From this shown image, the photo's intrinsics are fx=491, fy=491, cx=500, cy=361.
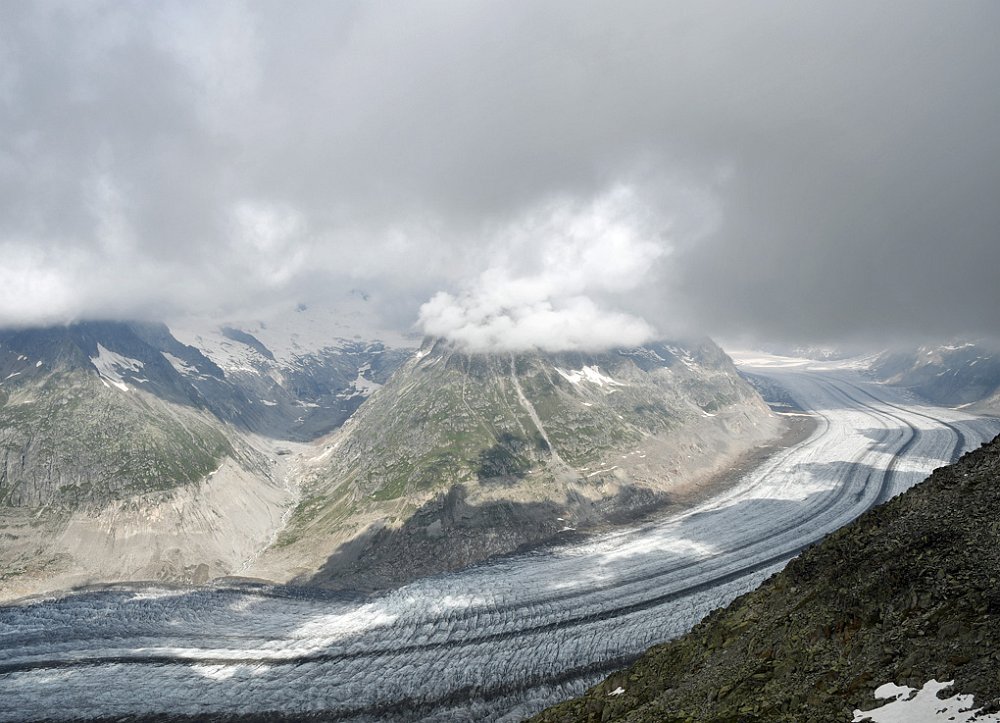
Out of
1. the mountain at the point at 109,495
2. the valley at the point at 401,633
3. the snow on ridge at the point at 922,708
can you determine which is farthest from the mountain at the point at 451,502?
the snow on ridge at the point at 922,708

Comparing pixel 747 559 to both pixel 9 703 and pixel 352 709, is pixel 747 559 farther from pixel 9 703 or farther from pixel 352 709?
pixel 9 703

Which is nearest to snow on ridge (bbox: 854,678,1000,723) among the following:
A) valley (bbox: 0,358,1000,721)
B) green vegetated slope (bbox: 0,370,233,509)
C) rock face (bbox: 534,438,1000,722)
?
rock face (bbox: 534,438,1000,722)

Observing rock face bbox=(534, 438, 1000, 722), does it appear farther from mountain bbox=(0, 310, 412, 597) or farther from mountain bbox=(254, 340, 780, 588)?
mountain bbox=(0, 310, 412, 597)

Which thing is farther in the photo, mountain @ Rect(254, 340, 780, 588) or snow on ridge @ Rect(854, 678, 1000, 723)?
mountain @ Rect(254, 340, 780, 588)

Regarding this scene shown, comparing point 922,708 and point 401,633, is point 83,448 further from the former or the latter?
point 922,708

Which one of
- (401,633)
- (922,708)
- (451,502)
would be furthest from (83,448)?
(922,708)
